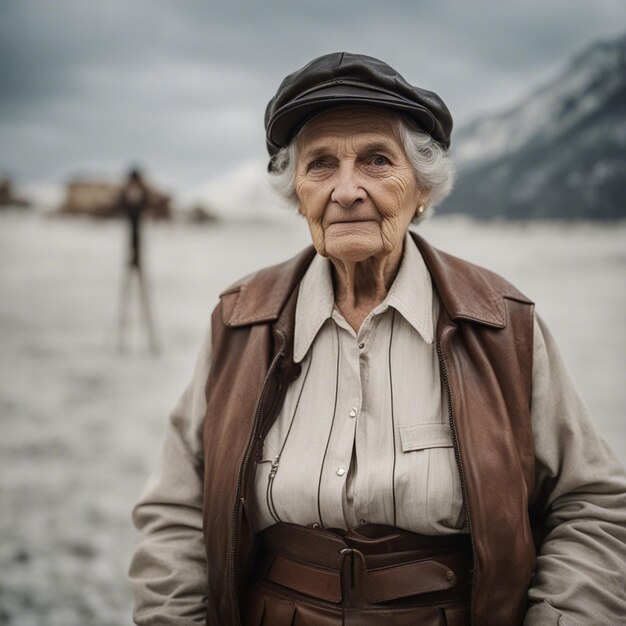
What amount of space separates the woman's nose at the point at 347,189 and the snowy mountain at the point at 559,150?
7.38 m

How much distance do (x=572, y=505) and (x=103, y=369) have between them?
628 centimetres

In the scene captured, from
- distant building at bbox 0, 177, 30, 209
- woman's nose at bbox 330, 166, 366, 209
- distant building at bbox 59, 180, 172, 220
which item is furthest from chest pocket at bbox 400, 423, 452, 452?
distant building at bbox 0, 177, 30, 209

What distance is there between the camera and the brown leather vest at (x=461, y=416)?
53.4 inches

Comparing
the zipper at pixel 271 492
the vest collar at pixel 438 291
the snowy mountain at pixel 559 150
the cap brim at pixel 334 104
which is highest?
the snowy mountain at pixel 559 150

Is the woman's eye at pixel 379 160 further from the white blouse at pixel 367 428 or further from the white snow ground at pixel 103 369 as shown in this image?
the white snow ground at pixel 103 369

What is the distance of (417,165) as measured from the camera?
5.02 feet

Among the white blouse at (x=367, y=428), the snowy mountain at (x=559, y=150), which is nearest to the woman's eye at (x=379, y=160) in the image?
the white blouse at (x=367, y=428)

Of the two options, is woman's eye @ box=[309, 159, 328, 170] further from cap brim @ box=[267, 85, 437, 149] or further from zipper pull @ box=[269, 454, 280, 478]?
zipper pull @ box=[269, 454, 280, 478]

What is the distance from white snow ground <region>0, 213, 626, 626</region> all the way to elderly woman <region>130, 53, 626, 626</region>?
5.20 ft

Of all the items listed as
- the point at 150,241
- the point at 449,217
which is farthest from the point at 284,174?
the point at 150,241

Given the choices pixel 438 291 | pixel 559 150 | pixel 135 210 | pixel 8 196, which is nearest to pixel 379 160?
pixel 438 291

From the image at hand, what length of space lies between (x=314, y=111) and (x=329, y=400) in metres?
→ 0.72

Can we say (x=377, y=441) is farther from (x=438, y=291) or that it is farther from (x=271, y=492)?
(x=438, y=291)

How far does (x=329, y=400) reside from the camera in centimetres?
151
